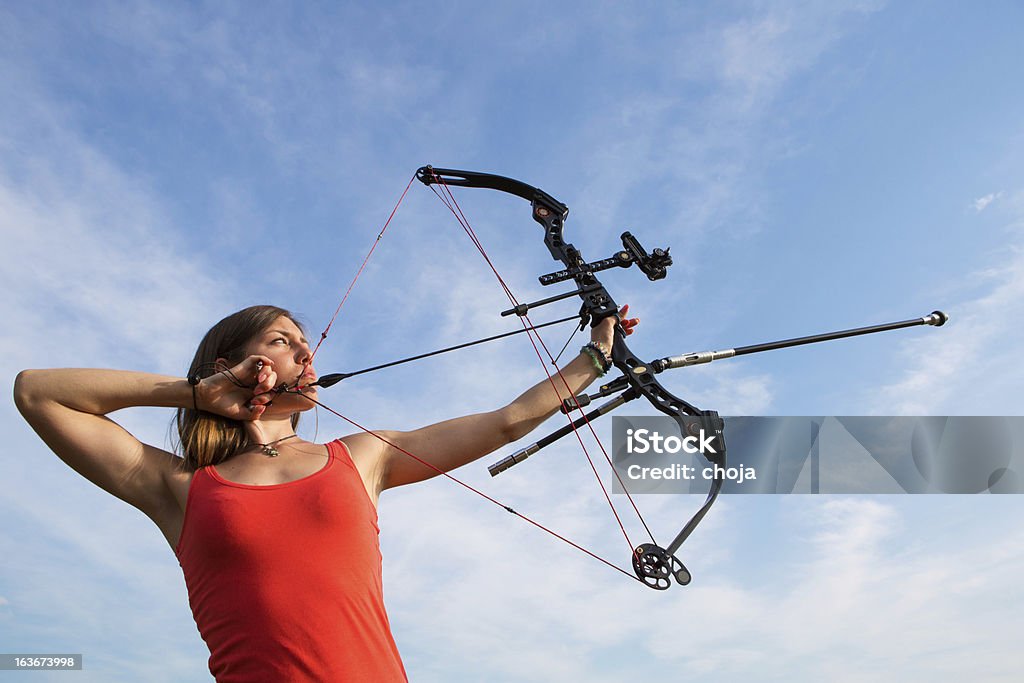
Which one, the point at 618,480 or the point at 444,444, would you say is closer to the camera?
the point at 444,444

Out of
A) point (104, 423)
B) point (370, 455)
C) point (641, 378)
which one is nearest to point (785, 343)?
point (641, 378)

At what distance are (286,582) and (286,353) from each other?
2.14 ft

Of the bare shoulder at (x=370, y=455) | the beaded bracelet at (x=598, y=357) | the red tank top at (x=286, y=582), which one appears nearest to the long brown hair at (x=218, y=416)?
the red tank top at (x=286, y=582)

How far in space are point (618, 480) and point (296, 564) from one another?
1.09m

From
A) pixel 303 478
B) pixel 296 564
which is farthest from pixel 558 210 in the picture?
pixel 296 564

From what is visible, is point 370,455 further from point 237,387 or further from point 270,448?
point 237,387

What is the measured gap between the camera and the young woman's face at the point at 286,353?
2125mm

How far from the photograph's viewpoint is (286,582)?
173 cm

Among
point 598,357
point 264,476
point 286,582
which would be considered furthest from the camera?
point 598,357

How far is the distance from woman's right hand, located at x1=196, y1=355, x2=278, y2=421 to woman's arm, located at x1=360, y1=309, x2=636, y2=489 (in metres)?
0.28

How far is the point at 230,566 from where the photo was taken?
1752 mm

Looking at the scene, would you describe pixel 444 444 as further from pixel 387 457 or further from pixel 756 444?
pixel 756 444

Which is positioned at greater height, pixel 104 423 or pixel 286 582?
pixel 104 423

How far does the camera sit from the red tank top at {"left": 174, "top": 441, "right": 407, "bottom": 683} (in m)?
1.68
